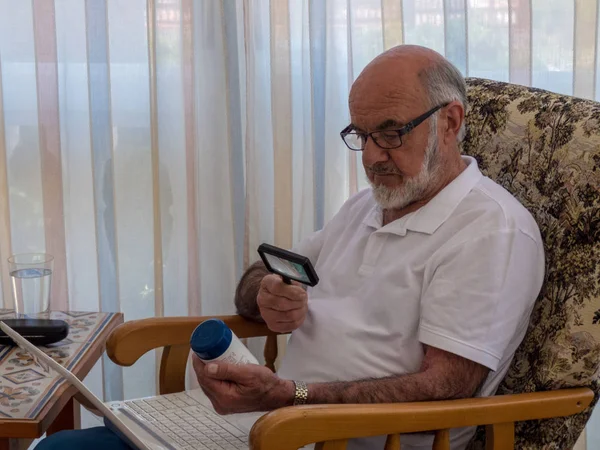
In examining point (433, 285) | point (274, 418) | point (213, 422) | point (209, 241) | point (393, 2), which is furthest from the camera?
point (209, 241)

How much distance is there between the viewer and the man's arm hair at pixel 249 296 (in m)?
1.79

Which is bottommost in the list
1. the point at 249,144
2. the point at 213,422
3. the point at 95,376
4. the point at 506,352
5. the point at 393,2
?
the point at 95,376

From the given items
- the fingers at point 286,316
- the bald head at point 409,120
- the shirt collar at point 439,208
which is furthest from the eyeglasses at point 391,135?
the fingers at point 286,316

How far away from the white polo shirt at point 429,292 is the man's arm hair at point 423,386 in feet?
0.08

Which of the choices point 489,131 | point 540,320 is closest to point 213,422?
point 540,320

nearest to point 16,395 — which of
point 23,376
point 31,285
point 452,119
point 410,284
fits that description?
point 23,376

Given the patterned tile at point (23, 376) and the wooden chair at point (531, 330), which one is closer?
the wooden chair at point (531, 330)

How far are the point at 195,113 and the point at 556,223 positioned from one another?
3.46 ft

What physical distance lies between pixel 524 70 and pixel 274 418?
1329 millimetres

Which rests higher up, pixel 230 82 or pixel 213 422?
pixel 230 82

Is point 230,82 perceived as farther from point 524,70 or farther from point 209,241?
point 524,70

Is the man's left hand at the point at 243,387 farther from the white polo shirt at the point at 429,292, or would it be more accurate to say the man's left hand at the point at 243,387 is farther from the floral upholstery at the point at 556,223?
the floral upholstery at the point at 556,223

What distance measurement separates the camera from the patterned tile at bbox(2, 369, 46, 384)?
142cm

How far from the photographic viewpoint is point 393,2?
2197mm
